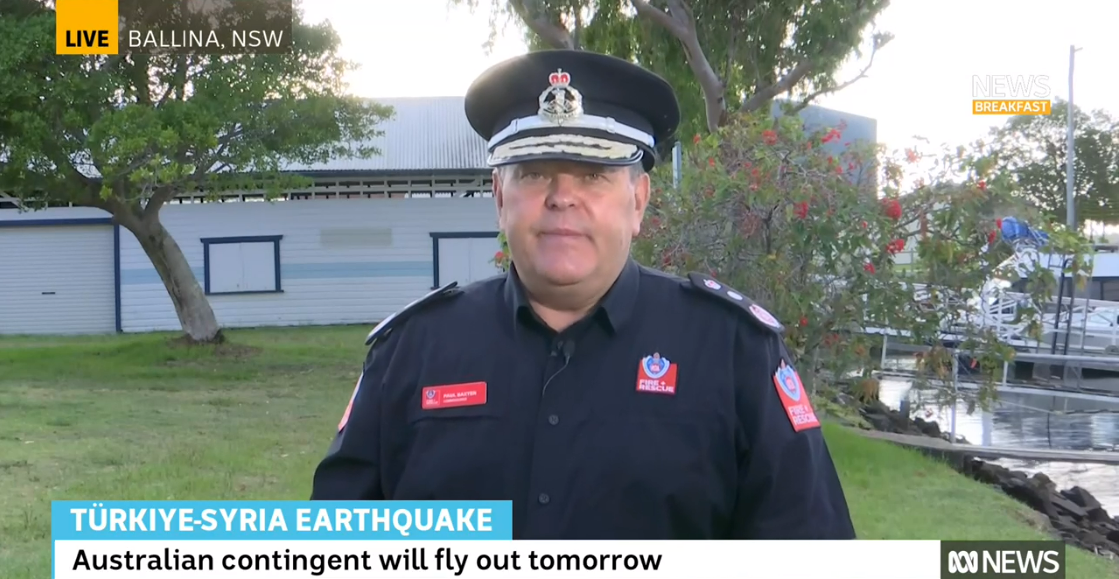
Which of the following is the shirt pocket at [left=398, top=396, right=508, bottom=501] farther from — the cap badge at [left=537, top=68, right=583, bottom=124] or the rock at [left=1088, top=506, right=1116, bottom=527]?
the rock at [left=1088, top=506, right=1116, bottom=527]

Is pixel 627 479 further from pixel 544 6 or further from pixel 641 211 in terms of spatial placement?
pixel 544 6

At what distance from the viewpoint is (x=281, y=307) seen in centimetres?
2434

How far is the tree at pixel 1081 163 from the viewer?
31.0m

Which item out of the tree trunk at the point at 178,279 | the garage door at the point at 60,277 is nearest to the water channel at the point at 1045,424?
the tree trunk at the point at 178,279

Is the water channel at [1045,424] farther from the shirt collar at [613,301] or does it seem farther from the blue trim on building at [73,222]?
the blue trim on building at [73,222]

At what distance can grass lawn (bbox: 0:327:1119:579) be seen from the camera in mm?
6000

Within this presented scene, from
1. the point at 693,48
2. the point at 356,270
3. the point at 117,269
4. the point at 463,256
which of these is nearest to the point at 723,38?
the point at 693,48

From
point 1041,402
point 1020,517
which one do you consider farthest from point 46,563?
point 1041,402

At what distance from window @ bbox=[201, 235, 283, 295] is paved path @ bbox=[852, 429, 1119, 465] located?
691 inches

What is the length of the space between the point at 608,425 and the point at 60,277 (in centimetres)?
2448

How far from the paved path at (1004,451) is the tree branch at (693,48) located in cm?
434

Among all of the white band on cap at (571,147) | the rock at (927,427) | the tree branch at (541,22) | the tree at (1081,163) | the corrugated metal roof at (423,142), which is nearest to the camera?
the white band on cap at (571,147)

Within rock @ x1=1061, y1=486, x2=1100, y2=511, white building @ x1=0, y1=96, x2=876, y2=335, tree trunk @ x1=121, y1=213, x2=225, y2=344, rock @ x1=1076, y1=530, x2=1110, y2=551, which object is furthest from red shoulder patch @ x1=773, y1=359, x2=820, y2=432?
white building @ x1=0, y1=96, x2=876, y2=335

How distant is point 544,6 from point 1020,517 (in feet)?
26.8
